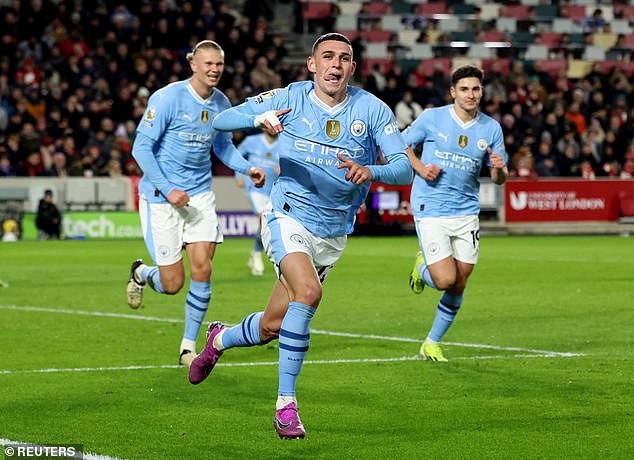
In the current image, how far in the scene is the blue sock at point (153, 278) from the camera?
10.8m

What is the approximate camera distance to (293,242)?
742cm

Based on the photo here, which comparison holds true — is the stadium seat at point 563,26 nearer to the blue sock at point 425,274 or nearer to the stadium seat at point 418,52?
the stadium seat at point 418,52

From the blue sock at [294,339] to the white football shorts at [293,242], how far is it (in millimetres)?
400

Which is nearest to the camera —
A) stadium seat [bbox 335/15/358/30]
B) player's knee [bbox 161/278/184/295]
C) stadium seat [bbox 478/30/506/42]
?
player's knee [bbox 161/278/184/295]

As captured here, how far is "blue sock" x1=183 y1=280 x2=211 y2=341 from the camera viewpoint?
1005 centimetres

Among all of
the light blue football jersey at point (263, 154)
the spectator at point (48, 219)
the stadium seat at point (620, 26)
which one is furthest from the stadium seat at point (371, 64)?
the light blue football jersey at point (263, 154)

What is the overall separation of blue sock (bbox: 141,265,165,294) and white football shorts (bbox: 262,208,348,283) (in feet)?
10.6

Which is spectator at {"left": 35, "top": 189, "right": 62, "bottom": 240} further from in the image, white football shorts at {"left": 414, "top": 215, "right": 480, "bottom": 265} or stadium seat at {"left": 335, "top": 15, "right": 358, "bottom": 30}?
white football shorts at {"left": 414, "top": 215, "right": 480, "bottom": 265}

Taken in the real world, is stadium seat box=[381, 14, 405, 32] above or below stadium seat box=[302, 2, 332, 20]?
below

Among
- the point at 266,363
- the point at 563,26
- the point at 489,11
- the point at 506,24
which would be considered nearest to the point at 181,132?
the point at 266,363

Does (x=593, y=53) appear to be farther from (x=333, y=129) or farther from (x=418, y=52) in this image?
(x=333, y=129)

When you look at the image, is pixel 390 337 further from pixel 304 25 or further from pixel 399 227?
pixel 304 25

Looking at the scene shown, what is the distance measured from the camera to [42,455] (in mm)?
6277

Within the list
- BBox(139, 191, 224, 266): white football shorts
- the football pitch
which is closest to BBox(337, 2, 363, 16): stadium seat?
the football pitch
